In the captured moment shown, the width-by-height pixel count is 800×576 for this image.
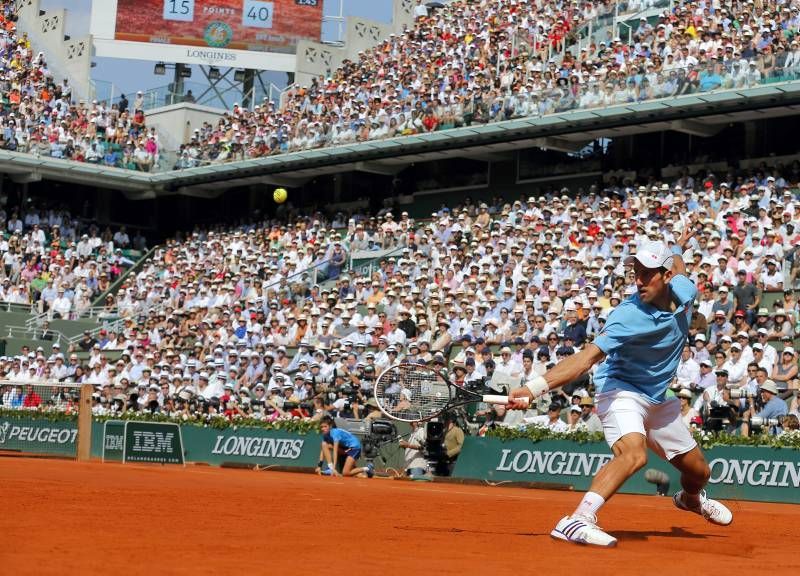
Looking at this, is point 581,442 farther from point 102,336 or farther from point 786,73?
point 102,336

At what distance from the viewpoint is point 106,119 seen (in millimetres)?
41688

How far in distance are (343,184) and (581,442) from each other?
2180 centimetres

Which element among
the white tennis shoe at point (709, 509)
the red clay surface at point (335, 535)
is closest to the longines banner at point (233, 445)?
the red clay surface at point (335, 535)

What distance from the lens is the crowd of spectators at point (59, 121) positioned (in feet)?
130

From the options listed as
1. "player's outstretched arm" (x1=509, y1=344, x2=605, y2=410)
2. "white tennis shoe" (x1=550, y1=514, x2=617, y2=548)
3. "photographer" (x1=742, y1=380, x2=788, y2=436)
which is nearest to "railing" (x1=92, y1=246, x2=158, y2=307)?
"photographer" (x1=742, y1=380, x2=788, y2=436)

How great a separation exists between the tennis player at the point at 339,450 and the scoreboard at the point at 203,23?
26.5 m

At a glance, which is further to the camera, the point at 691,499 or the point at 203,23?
the point at 203,23

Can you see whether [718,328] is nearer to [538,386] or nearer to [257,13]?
[538,386]

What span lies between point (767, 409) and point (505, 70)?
1655 cm

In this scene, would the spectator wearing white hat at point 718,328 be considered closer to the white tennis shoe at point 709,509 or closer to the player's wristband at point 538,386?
the white tennis shoe at point 709,509

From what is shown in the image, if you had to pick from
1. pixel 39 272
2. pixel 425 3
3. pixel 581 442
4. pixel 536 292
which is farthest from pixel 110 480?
pixel 425 3

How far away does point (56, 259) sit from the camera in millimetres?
38344

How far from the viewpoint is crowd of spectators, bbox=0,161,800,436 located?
20.4 metres

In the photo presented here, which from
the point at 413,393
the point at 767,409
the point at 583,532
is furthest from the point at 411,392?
the point at 767,409
